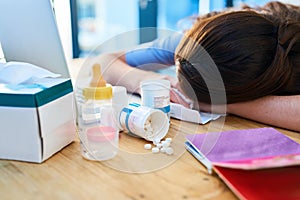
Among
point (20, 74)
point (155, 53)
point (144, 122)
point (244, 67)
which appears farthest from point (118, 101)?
point (155, 53)

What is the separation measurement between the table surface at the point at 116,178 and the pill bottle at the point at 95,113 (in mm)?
24

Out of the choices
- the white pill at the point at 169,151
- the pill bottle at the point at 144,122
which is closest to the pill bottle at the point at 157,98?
the pill bottle at the point at 144,122

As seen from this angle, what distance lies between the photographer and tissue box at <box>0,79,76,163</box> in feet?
2.04

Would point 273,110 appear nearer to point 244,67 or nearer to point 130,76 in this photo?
point 244,67

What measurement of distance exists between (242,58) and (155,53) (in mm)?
389

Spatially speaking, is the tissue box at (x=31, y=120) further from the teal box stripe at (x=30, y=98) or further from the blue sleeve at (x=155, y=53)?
the blue sleeve at (x=155, y=53)

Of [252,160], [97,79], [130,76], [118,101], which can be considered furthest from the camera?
[130,76]

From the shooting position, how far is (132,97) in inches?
39.4

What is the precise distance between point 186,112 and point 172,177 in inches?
12.5

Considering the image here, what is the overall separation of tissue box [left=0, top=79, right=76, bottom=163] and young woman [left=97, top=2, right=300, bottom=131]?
21 centimetres

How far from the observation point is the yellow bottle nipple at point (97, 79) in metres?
0.67

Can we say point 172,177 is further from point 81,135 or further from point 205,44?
point 205,44

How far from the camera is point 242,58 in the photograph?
34.7 inches

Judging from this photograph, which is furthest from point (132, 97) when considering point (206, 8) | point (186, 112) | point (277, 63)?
point (206, 8)
